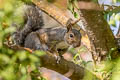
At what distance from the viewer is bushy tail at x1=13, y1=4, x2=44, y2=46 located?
7.05 feet

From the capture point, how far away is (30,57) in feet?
2.78

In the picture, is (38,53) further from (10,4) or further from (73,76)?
(73,76)

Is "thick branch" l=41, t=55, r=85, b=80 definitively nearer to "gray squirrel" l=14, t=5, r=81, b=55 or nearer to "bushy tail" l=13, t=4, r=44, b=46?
"gray squirrel" l=14, t=5, r=81, b=55

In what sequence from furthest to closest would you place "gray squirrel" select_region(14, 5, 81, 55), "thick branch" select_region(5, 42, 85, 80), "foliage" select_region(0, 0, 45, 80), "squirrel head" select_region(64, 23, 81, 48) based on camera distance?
"gray squirrel" select_region(14, 5, 81, 55) < "squirrel head" select_region(64, 23, 81, 48) < "thick branch" select_region(5, 42, 85, 80) < "foliage" select_region(0, 0, 45, 80)

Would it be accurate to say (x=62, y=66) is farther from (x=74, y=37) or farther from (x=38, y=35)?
(x=38, y=35)

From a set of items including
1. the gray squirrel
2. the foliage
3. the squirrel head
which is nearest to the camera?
the foliage

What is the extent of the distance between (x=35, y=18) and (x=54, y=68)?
891mm

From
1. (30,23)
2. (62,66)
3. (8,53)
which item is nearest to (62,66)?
(62,66)

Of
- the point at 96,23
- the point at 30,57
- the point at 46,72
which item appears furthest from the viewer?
the point at 46,72

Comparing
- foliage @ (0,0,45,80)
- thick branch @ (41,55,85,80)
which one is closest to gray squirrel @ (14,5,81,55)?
thick branch @ (41,55,85,80)

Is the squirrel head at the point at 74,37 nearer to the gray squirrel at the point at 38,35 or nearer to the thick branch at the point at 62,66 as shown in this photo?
the gray squirrel at the point at 38,35

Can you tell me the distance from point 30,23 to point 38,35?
0.11 meters

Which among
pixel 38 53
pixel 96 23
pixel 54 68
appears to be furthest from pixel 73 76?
pixel 38 53

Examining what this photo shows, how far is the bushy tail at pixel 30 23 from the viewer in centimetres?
215
